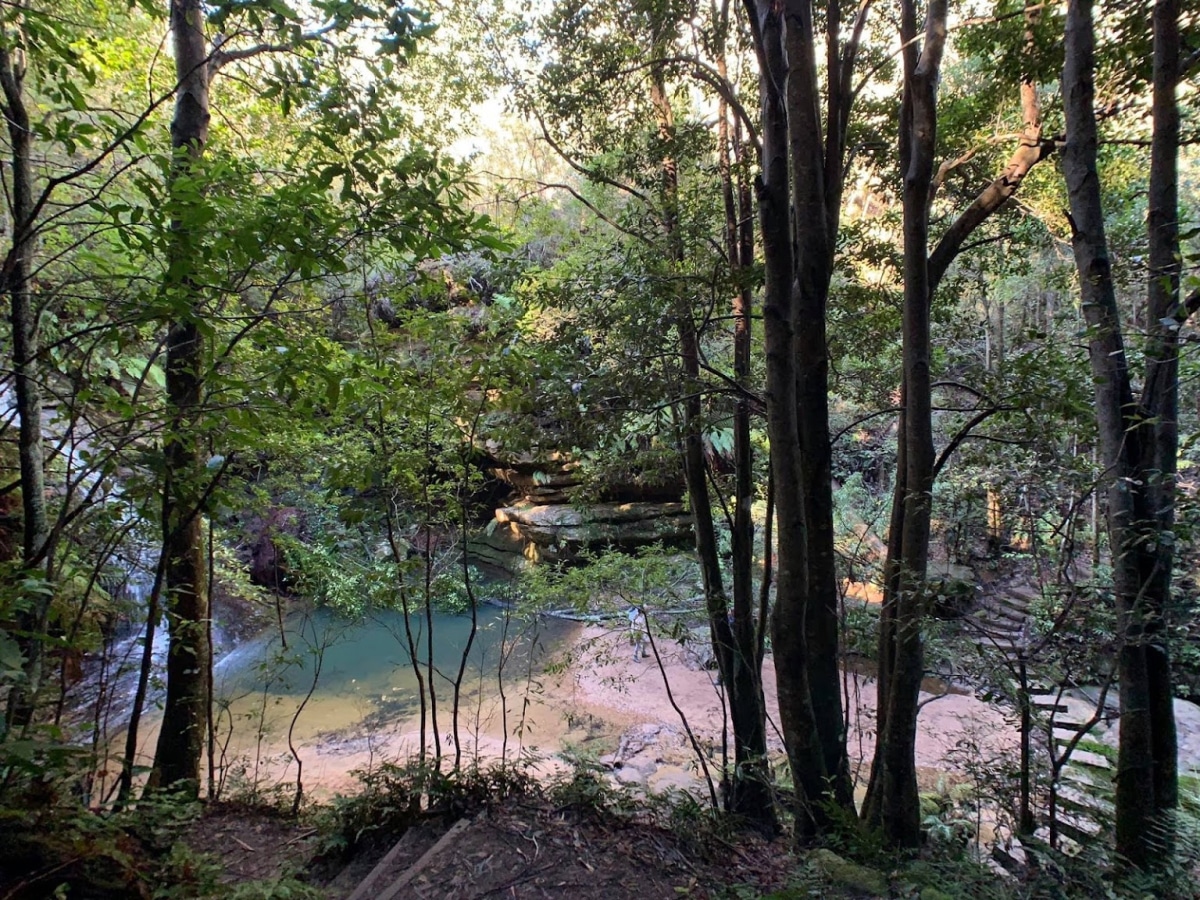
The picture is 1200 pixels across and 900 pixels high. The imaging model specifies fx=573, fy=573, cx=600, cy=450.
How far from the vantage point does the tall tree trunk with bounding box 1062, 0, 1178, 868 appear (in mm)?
2541

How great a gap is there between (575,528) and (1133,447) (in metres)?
9.84

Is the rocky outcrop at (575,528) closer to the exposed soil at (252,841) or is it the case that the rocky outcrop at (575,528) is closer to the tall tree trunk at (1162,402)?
the exposed soil at (252,841)

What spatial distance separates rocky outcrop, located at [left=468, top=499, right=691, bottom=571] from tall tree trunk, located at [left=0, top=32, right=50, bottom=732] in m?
8.93

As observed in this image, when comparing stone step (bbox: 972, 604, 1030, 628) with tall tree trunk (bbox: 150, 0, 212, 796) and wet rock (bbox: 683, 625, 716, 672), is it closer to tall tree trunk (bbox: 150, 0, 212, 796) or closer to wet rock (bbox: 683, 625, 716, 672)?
wet rock (bbox: 683, 625, 716, 672)

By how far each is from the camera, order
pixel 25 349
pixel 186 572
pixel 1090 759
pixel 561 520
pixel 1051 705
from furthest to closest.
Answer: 1. pixel 561 520
2. pixel 1090 759
3. pixel 186 572
4. pixel 1051 705
5. pixel 25 349

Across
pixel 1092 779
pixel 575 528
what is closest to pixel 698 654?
pixel 575 528

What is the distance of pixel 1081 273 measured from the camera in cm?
276

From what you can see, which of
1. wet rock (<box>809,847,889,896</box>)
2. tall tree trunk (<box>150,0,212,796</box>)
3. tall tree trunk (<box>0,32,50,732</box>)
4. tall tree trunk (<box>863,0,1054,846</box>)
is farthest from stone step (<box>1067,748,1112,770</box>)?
tall tree trunk (<box>0,32,50,732</box>)

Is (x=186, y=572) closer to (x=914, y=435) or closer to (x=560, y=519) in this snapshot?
(x=914, y=435)

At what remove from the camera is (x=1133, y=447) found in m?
2.65

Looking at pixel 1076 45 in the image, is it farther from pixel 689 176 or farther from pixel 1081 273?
pixel 689 176

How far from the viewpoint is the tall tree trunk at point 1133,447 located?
8.34 ft

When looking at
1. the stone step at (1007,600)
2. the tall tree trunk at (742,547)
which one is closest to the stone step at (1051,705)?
the tall tree trunk at (742,547)

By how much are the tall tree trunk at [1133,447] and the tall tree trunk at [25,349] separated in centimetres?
409
